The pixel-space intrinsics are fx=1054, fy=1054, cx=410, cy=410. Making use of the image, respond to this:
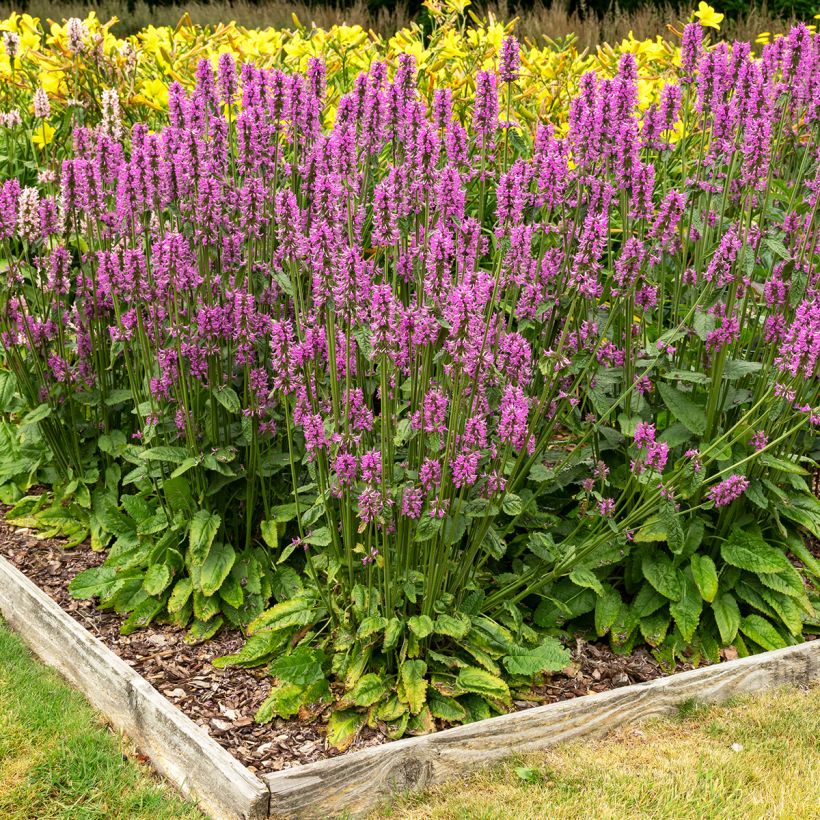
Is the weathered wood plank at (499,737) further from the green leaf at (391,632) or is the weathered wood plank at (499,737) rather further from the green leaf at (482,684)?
the green leaf at (391,632)

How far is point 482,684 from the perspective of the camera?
11.9ft

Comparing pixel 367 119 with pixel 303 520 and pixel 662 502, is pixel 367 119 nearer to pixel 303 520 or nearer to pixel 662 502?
pixel 303 520

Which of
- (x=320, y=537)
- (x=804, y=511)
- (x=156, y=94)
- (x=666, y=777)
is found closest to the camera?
(x=666, y=777)

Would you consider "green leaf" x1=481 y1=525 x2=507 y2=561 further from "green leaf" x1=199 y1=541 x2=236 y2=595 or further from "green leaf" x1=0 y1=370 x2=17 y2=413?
"green leaf" x1=0 y1=370 x2=17 y2=413

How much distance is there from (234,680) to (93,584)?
0.89 metres

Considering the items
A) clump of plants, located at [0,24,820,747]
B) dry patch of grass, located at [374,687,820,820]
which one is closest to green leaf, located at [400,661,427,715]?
clump of plants, located at [0,24,820,747]

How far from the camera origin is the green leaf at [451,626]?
3564mm

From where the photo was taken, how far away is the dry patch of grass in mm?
3352

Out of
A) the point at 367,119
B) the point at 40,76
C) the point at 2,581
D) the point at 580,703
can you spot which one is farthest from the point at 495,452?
the point at 40,76

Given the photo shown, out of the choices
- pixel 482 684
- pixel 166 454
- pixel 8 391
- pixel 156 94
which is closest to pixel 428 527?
pixel 482 684

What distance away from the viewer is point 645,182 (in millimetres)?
3844

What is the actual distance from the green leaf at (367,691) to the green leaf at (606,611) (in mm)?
1009

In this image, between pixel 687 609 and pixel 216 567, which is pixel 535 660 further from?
pixel 216 567

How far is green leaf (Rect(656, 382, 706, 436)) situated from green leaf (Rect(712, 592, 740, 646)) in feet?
2.37
